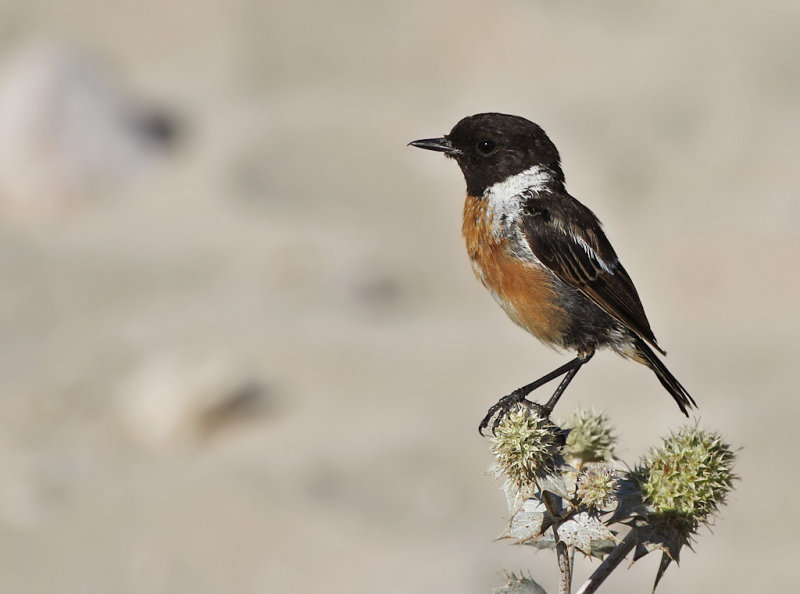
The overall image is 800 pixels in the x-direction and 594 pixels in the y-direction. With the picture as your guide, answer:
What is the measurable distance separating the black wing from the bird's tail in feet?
0.31

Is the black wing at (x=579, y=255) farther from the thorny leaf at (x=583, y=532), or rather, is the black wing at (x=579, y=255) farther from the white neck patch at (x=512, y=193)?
the thorny leaf at (x=583, y=532)

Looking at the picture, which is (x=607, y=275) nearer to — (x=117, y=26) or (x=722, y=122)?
(x=722, y=122)

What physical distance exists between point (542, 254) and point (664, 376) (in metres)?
0.75

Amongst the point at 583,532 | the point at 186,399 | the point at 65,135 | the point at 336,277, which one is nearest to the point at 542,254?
the point at 583,532

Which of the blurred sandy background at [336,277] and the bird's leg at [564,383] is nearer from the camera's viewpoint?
the bird's leg at [564,383]

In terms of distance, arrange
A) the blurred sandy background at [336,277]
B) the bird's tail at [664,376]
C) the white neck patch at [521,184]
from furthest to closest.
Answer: the blurred sandy background at [336,277] → the white neck patch at [521,184] → the bird's tail at [664,376]

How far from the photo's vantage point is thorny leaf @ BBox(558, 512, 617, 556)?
3.64 metres

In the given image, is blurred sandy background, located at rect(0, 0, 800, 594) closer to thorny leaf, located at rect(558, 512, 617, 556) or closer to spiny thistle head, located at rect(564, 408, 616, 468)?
spiny thistle head, located at rect(564, 408, 616, 468)

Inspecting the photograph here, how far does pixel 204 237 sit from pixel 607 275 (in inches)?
424

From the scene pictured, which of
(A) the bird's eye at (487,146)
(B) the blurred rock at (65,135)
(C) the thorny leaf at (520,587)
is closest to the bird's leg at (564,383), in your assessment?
(C) the thorny leaf at (520,587)

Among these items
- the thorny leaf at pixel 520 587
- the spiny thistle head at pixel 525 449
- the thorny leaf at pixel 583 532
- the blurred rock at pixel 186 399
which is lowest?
the thorny leaf at pixel 520 587

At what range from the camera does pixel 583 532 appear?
3662mm

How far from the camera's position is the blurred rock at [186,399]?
12.0m

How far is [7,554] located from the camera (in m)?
10.3
